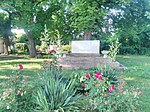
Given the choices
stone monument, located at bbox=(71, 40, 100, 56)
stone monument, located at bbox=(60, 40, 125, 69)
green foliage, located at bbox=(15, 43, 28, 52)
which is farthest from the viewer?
green foliage, located at bbox=(15, 43, 28, 52)

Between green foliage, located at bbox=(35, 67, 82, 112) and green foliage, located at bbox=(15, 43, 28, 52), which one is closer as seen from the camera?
green foliage, located at bbox=(35, 67, 82, 112)

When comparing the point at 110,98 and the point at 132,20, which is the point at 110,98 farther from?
the point at 132,20

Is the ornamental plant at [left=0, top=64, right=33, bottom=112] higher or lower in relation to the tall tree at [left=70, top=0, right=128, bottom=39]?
lower

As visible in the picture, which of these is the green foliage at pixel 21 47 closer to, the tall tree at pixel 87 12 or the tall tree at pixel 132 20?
the tall tree at pixel 87 12

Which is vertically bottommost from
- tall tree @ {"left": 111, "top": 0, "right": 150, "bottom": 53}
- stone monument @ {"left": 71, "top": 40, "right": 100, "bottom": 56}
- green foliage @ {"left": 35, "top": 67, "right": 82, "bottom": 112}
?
green foliage @ {"left": 35, "top": 67, "right": 82, "bottom": 112}

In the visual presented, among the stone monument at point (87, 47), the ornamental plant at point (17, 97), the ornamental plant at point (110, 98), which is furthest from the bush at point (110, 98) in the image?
the stone monument at point (87, 47)

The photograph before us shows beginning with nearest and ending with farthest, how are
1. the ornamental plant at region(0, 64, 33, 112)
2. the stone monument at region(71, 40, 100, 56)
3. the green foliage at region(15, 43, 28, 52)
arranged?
1. the ornamental plant at region(0, 64, 33, 112)
2. the stone monument at region(71, 40, 100, 56)
3. the green foliage at region(15, 43, 28, 52)

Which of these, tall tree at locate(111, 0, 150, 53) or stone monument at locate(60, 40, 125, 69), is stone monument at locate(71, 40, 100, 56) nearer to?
stone monument at locate(60, 40, 125, 69)

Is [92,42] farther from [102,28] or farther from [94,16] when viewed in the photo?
[102,28]

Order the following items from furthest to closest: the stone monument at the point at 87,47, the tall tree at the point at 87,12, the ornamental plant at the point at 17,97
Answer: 1. the tall tree at the point at 87,12
2. the stone monument at the point at 87,47
3. the ornamental plant at the point at 17,97

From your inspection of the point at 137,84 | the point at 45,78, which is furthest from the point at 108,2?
the point at 45,78

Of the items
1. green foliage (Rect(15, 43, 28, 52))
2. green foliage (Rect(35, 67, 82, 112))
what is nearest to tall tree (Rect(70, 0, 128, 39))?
green foliage (Rect(15, 43, 28, 52))

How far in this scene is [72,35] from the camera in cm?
1878

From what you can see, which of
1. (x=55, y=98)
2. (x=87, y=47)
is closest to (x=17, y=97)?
(x=55, y=98)
